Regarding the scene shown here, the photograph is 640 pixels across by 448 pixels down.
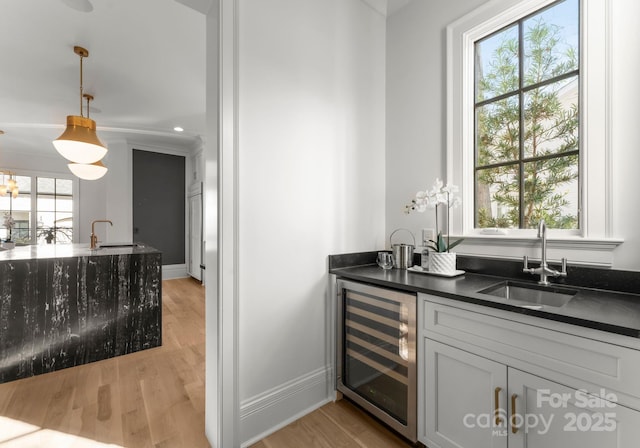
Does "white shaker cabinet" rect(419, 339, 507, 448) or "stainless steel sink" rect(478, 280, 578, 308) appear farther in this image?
"stainless steel sink" rect(478, 280, 578, 308)

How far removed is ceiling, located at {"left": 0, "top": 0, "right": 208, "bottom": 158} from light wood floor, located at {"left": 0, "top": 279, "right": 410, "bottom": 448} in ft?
7.89

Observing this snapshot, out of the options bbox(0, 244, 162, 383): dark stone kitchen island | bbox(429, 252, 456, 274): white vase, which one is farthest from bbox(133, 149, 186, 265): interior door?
bbox(429, 252, 456, 274): white vase

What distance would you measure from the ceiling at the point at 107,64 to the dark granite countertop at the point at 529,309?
181 centimetres

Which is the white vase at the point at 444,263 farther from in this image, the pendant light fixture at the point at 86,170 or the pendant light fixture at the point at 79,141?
the pendant light fixture at the point at 86,170

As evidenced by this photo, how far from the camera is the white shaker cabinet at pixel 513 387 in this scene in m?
0.95

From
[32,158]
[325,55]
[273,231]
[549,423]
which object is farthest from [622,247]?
[32,158]

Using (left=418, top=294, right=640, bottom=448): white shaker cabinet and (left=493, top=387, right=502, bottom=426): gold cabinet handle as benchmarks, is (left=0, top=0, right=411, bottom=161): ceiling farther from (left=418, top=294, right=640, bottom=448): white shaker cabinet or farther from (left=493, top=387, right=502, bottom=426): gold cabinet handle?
(left=493, top=387, right=502, bottom=426): gold cabinet handle

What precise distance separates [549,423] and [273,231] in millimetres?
1473

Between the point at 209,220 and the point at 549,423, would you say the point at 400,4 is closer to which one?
the point at 209,220

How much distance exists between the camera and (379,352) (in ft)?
5.51

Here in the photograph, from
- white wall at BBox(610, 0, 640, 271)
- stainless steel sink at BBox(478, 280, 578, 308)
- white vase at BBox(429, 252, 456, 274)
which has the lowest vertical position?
stainless steel sink at BBox(478, 280, 578, 308)

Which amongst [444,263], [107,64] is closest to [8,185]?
[107,64]

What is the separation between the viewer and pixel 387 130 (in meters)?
2.39

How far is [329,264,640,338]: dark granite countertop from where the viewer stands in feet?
3.18
